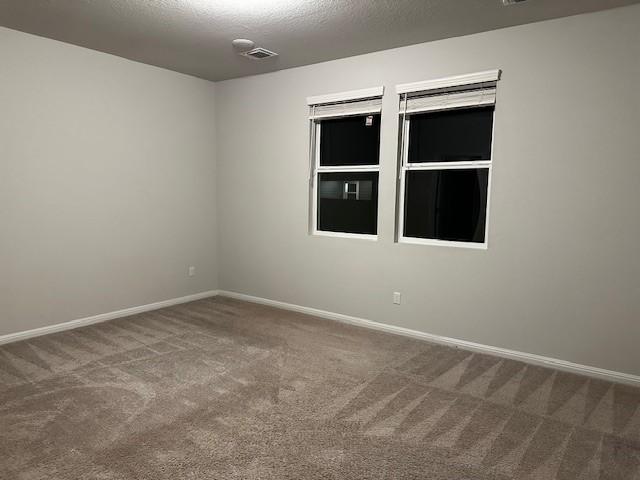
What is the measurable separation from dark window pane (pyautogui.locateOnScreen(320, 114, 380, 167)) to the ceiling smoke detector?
0.89m

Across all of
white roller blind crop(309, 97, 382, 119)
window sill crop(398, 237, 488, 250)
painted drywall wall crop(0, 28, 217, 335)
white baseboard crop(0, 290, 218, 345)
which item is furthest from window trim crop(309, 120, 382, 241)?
white baseboard crop(0, 290, 218, 345)

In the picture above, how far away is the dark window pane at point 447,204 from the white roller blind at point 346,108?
28.9 inches

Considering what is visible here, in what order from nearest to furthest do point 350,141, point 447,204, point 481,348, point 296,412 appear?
point 296,412, point 481,348, point 447,204, point 350,141

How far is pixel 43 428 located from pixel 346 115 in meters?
3.55

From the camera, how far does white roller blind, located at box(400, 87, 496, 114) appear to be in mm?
3572

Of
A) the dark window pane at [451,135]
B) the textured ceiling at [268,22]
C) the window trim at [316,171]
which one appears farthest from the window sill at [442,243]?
the textured ceiling at [268,22]

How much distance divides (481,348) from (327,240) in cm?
185

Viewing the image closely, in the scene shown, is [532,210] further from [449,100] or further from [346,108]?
[346,108]

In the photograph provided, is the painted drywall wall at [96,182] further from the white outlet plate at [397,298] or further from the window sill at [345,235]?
the white outlet plate at [397,298]

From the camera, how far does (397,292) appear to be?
4.18 metres

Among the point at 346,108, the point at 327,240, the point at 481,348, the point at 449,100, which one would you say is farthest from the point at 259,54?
the point at 481,348

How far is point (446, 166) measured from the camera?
3.91 meters

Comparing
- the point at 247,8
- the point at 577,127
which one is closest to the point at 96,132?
the point at 247,8

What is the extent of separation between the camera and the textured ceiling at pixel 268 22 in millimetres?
3068
